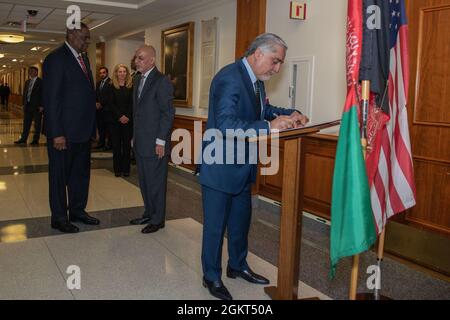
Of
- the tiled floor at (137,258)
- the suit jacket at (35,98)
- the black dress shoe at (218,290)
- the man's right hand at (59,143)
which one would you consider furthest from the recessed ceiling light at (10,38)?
the black dress shoe at (218,290)

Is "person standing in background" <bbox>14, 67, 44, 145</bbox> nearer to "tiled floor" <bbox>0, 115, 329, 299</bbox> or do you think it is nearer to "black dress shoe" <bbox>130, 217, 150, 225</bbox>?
"tiled floor" <bbox>0, 115, 329, 299</bbox>

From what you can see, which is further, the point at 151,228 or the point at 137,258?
the point at 151,228

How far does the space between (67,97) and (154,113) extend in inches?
30.1

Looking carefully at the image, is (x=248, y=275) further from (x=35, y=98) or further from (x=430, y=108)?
(x=35, y=98)

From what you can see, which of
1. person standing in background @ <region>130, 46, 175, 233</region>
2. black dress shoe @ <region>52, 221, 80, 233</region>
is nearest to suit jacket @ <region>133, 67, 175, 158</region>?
person standing in background @ <region>130, 46, 175, 233</region>

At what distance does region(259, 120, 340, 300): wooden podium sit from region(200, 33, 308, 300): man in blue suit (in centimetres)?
16

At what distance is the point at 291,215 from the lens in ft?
7.54

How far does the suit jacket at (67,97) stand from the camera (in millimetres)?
3744

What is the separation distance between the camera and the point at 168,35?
7.85m

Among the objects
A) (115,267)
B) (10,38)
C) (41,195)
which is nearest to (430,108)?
(115,267)

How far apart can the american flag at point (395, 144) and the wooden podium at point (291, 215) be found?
368 millimetres

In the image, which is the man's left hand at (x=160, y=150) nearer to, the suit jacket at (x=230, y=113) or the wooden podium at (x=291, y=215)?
the suit jacket at (x=230, y=113)

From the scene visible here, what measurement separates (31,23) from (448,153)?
9.02m
